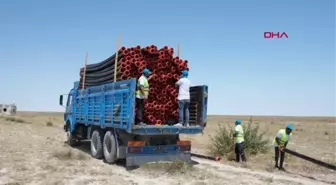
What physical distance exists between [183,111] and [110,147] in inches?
100

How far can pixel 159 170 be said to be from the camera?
1031cm

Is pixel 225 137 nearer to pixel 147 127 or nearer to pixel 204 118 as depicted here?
pixel 204 118

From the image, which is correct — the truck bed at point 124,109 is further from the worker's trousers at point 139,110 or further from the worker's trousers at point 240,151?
the worker's trousers at point 240,151

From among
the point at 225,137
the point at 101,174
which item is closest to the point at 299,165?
the point at 225,137

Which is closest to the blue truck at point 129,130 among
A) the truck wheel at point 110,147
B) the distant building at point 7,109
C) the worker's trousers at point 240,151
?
the truck wheel at point 110,147

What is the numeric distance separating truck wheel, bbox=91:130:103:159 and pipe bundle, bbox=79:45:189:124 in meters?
2.07

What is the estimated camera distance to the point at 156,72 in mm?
11414

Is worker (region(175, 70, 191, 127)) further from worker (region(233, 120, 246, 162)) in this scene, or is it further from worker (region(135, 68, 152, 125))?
worker (region(233, 120, 246, 162))

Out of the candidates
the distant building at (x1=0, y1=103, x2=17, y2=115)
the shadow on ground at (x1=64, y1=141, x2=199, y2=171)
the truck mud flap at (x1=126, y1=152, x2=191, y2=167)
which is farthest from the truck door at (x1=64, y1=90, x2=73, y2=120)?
the distant building at (x1=0, y1=103, x2=17, y2=115)

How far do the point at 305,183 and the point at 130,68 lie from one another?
5.76 metres

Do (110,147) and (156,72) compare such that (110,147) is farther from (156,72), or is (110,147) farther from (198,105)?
(198,105)

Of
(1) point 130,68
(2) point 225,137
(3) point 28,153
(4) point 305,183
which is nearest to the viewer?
(4) point 305,183

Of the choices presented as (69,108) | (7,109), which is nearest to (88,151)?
(69,108)

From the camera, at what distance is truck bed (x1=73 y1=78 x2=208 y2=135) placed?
10180 millimetres
